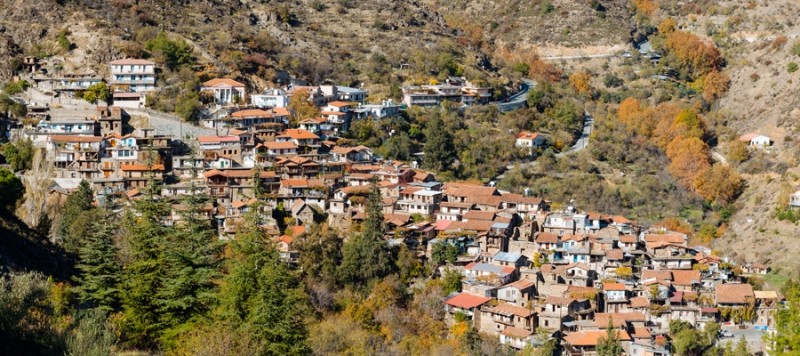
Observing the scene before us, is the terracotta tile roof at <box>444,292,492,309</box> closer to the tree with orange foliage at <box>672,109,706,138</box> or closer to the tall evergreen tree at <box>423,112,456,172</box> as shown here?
the tall evergreen tree at <box>423,112,456,172</box>

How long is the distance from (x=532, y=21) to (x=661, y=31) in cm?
1215

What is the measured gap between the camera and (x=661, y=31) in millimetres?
85438

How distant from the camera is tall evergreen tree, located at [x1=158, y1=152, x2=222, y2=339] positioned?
22.1 meters

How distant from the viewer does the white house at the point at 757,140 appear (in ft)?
190

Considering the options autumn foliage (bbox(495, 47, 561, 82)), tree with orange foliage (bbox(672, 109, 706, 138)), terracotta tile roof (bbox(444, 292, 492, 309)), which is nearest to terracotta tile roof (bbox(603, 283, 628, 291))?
terracotta tile roof (bbox(444, 292, 492, 309))

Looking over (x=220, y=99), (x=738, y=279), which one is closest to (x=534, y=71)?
(x=220, y=99)

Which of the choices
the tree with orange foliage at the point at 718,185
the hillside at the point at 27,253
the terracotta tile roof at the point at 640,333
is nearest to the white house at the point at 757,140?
the tree with orange foliage at the point at 718,185

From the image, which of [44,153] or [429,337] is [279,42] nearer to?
[44,153]

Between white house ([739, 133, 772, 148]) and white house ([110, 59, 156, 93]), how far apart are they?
37.3m

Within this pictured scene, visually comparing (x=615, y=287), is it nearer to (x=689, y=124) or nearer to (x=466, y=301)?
(x=466, y=301)

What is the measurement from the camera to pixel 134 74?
49.5 metres

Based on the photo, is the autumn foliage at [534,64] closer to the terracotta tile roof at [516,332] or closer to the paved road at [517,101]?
the paved road at [517,101]

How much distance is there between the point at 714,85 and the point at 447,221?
128 ft

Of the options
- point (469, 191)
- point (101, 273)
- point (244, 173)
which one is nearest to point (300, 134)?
point (244, 173)
